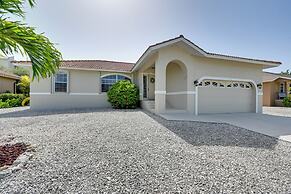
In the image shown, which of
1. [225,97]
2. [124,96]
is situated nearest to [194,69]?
[225,97]

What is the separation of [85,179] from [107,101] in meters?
13.3

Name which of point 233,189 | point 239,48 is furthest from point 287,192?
point 239,48

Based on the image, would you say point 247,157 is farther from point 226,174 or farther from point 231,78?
point 231,78

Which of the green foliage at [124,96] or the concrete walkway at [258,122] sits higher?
the green foliage at [124,96]

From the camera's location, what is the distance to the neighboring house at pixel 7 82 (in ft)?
71.6

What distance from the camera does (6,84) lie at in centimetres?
2288

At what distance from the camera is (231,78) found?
13469mm

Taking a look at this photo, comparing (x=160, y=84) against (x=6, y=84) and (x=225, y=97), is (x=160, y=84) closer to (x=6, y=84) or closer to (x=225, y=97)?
(x=225, y=97)

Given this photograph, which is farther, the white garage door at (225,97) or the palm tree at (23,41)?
the white garage door at (225,97)

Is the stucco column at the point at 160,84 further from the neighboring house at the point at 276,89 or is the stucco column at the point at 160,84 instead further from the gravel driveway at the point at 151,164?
the neighboring house at the point at 276,89

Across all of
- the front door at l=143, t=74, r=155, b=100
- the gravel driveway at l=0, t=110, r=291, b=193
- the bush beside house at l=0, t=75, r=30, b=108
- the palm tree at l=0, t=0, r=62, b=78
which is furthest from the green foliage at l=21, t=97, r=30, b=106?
the palm tree at l=0, t=0, r=62, b=78

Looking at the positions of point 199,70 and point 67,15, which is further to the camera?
point 199,70

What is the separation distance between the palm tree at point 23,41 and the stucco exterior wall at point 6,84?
75.5ft

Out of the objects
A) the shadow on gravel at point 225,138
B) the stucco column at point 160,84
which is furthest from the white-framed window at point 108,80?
the shadow on gravel at point 225,138
